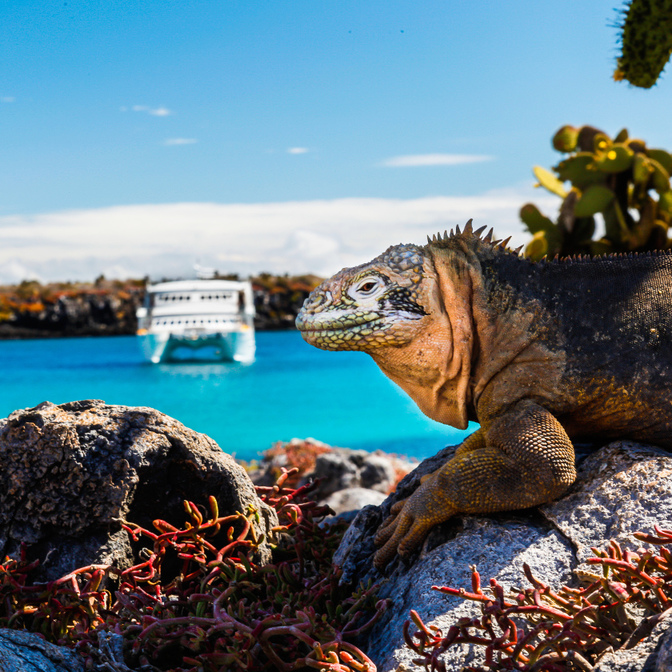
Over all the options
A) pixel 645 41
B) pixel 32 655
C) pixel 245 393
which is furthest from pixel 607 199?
pixel 245 393

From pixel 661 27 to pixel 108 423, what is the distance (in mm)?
7728

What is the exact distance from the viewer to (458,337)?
8.86ft

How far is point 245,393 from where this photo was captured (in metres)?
35.7

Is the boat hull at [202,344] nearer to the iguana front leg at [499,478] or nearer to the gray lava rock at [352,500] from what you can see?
the gray lava rock at [352,500]

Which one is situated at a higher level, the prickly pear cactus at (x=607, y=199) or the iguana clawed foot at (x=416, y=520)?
the prickly pear cactus at (x=607, y=199)

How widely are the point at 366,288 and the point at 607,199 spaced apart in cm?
1370

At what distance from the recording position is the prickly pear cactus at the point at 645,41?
7488 mm

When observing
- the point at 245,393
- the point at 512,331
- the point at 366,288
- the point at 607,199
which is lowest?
the point at 245,393

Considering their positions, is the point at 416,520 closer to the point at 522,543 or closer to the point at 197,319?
the point at 522,543

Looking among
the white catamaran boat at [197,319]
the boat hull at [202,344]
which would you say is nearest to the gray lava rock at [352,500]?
the white catamaran boat at [197,319]

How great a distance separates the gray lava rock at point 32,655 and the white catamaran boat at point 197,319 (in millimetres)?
36904

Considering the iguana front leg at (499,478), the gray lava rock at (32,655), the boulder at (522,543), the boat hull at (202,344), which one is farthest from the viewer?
the boat hull at (202,344)

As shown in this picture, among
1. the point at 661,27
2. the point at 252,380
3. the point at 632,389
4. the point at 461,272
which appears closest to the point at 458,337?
the point at 461,272

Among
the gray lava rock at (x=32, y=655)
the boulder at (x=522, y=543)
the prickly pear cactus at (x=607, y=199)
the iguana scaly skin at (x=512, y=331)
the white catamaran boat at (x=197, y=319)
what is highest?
the prickly pear cactus at (x=607, y=199)
